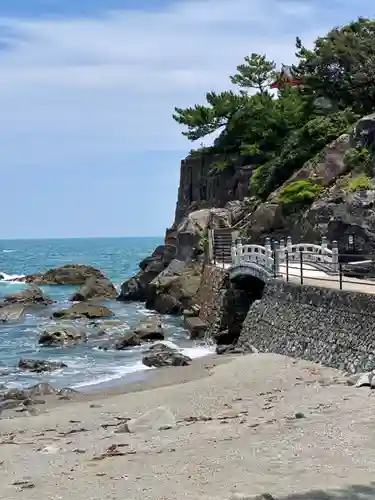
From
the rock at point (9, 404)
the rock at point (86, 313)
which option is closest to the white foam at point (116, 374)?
the rock at point (9, 404)

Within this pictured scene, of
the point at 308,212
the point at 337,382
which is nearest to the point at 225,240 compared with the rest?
the point at 308,212

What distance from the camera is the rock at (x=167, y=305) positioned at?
132 ft

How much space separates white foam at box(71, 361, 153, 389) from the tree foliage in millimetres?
19660

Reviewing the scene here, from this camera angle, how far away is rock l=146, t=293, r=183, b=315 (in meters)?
40.3

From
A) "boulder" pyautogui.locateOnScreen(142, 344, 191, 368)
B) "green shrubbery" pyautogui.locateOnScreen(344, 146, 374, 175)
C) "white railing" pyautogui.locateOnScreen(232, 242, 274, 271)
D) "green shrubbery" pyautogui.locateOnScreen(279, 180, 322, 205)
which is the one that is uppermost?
"green shrubbery" pyautogui.locateOnScreen(344, 146, 374, 175)

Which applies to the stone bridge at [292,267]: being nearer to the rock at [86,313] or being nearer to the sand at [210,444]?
the sand at [210,444]

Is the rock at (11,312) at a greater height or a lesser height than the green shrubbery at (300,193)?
lesser

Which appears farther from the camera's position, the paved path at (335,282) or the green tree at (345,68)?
the green tree at (345,68)

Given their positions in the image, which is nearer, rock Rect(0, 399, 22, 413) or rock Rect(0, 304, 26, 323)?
rock Rect(0, 399, 22, 413)

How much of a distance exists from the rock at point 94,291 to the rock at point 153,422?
1581 inches

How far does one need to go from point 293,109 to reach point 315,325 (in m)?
29.9

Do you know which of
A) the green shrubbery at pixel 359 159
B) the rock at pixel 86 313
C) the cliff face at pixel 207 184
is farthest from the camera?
the cliff face at pixel 207 184

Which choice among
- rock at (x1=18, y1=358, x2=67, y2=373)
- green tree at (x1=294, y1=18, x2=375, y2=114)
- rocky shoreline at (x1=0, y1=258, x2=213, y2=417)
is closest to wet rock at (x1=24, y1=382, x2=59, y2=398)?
rocky shoreline at (x1=0, y1=258, x2=213, y2=417)

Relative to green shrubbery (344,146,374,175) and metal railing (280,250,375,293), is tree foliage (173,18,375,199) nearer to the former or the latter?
green shrubbery (344,146,374,175)
